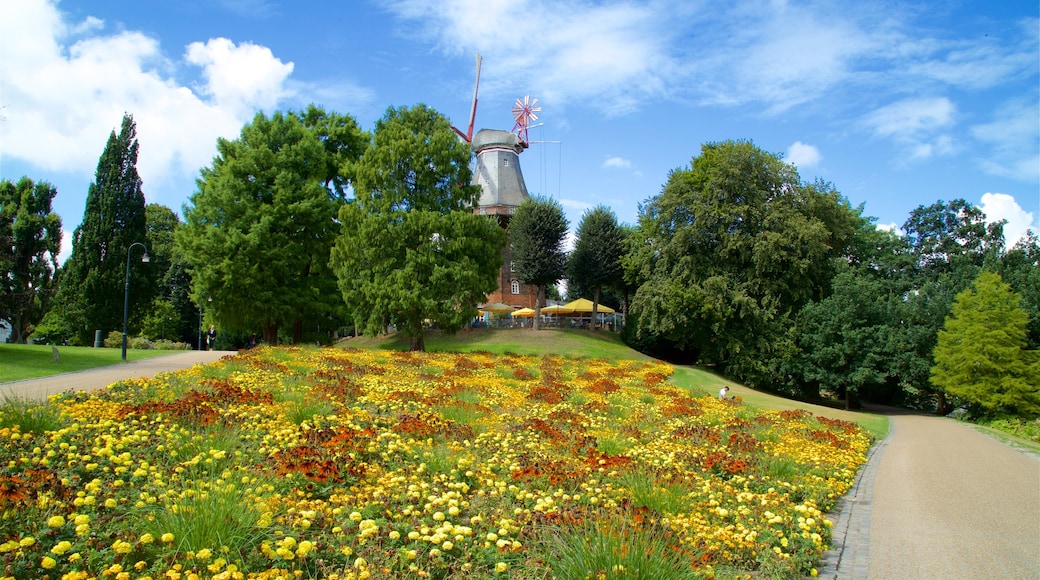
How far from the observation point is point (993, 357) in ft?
93.7

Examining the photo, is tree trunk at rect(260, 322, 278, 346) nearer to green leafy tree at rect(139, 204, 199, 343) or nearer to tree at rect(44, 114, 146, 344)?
tree at rect(44, 114, 146, 344)

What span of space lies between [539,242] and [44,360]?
32186 millimetres

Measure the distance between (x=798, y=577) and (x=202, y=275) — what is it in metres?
31.6

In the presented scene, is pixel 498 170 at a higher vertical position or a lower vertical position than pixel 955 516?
higher

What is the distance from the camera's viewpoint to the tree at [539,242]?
47281 millimetres

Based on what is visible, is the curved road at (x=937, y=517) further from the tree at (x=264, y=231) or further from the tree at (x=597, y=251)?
the tree at (x=597, y=251)

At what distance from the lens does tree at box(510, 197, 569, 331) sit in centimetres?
4728

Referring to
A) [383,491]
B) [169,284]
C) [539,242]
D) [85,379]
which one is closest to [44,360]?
[85,379]

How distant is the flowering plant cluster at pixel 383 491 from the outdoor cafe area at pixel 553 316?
130 feet

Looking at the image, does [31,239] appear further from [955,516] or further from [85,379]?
[955,516]

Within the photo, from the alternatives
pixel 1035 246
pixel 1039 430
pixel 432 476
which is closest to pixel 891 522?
pixel 432 476

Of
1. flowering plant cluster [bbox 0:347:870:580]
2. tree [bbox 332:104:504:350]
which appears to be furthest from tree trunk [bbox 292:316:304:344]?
flowering plant cluster [bbox 0:347:870:580]

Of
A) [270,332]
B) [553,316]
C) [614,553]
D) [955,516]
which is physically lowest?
[955,516]

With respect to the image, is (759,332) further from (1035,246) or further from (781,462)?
(781,462)
